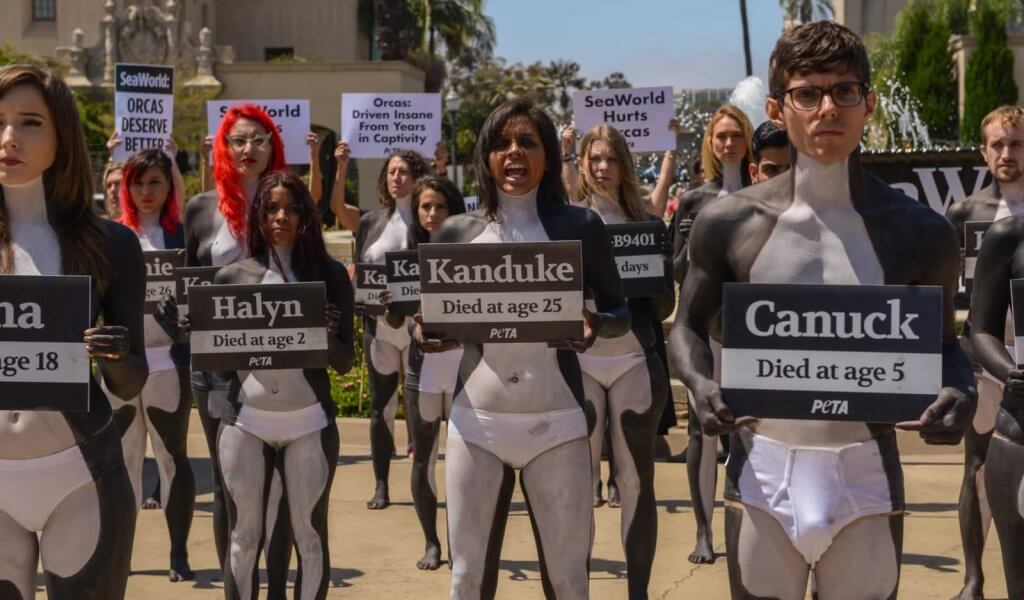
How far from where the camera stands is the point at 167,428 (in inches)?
312

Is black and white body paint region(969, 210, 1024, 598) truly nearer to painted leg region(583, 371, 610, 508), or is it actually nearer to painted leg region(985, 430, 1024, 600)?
painted leg region(985, 430, 1024, 600)

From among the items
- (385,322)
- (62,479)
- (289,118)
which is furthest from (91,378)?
(289,118)

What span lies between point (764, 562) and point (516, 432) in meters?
1.45

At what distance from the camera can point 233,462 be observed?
6.00 metres

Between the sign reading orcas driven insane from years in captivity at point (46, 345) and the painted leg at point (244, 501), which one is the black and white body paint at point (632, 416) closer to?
the painted leg at point (244, 501)

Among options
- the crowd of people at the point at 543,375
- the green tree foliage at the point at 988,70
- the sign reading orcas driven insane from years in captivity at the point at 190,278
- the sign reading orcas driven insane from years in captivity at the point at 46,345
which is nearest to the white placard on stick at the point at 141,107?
the crowd of people at the point at 543,375

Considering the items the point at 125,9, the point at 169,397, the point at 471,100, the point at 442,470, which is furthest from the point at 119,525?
the point at 471,100

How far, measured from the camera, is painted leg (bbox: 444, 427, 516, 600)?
507 centimetres

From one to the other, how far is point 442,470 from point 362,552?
2.58 meters

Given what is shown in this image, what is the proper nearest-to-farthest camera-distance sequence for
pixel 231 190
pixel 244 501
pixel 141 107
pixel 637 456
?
pixel 244 501 → pixel 637 456 → pixel 231 190 → pixel 141 107

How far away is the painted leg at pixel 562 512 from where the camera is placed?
16.8 ft

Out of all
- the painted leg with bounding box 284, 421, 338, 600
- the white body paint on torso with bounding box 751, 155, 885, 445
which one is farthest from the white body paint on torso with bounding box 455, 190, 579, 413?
the white body paint on torso with bounding box 751, 155, 885, 445

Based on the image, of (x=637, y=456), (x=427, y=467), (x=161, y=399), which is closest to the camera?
(x=637, y=456)

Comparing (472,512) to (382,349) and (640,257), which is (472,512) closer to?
(640,257)
